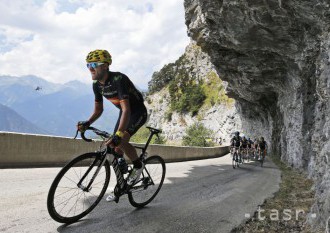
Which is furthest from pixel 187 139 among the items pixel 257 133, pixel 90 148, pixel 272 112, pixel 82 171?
pixel 82 171

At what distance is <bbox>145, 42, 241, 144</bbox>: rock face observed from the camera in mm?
69569

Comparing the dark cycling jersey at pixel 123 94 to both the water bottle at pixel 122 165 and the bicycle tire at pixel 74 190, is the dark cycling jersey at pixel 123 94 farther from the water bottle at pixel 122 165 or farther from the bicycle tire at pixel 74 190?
the bicycle tire at pixel 74 190

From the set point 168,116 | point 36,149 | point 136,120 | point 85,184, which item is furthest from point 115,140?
point 168,116

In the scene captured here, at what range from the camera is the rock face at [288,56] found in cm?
912

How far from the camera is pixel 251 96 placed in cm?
3228

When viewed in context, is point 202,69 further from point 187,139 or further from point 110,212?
point 110,212

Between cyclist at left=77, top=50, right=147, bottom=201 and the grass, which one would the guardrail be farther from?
the grass

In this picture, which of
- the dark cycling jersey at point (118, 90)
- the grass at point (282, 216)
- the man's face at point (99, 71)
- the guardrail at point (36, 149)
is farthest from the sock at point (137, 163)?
the guardrail at point (36, 149)

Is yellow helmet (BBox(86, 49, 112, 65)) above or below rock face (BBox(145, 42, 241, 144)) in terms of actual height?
below

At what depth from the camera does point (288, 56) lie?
17125mm

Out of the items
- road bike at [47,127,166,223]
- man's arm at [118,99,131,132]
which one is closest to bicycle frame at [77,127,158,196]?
road bike at [47,127,166,223]

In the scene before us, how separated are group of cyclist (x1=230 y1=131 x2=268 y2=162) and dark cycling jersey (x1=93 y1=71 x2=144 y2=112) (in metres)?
13.0

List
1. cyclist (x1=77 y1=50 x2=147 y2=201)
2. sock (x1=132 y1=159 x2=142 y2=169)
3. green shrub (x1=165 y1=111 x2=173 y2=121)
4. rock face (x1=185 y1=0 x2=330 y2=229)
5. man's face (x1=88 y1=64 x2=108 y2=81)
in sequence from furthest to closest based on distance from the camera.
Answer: green shrub (x1=165 y1=111 x2=173 y2=121), rock face (x1=185 y1=0 x2=330 y2=229), sock (x1=132 y1=159 x2=142 y2=169), man's face (x1=88 y1=64 x2=108 y2=81), cyclist (x1=77 y1=50 x2=147 y2=201)

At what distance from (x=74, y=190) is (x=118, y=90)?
1.49 metres
